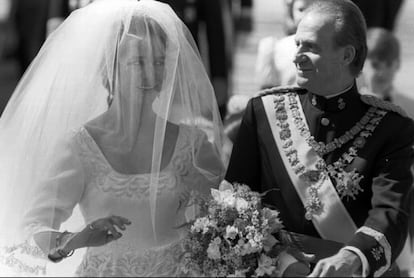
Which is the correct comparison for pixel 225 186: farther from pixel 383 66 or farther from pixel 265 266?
pixel 383 66

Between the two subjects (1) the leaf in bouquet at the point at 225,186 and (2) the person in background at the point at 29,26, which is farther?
(2) the person in background at the point at 29,26

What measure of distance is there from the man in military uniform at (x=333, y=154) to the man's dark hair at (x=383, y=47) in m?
2.78

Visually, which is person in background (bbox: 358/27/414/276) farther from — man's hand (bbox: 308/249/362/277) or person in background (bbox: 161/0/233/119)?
man's hand (bbox: 308/249/362/277)

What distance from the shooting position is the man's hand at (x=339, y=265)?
397cm

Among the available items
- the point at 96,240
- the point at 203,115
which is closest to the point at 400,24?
the point at 203,115

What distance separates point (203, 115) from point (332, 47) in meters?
0.68

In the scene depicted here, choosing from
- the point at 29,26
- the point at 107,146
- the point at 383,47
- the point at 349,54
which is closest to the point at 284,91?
the point at 349,54

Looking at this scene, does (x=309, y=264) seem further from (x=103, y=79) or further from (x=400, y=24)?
(x=400, y=24)

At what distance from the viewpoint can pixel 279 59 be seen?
599 centimetres

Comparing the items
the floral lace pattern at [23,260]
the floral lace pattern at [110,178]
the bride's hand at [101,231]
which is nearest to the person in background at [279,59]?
the floral lace pattern at [110,178]

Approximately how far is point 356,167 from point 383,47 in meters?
3.09

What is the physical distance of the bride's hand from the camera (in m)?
4.12

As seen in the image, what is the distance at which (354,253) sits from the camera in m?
4.07

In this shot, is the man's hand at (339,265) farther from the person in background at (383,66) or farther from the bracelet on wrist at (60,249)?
the person in background at (383,66)
